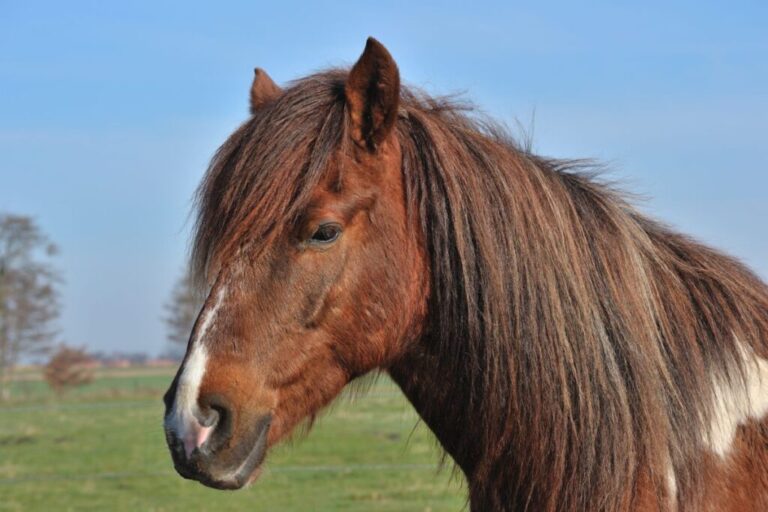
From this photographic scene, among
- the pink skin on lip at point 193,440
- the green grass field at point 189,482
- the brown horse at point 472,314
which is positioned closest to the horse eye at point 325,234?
the brown horse at point 472,314

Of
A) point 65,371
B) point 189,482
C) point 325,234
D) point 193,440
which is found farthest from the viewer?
point 65,371

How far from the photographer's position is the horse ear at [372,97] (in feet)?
9.35

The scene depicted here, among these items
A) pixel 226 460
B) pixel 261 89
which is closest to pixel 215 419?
pixel 226 460

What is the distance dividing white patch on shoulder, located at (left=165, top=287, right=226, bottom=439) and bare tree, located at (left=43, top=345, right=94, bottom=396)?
26.2 m

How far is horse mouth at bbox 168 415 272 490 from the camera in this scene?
2.57 m

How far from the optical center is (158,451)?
15.3 meters

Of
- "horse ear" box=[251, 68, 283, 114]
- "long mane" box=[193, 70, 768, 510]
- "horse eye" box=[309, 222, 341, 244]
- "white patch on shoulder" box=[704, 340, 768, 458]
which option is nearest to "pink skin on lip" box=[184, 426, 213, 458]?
"long mane" box=[193, 70, 768, 510]

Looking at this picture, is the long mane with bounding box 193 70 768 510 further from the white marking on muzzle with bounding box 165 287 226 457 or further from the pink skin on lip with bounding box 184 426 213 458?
the pink skin on lip with bounding box 184 426 213 458

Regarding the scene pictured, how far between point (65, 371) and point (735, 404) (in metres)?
26.7

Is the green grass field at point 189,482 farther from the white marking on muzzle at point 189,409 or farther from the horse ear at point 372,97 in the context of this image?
the white marking on muzzle at point 189,409

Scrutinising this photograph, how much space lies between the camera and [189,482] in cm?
1215

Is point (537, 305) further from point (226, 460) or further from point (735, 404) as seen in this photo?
point (226, 460)

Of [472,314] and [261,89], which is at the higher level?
[261,89]

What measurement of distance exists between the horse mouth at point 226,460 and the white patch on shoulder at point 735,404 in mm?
1360
